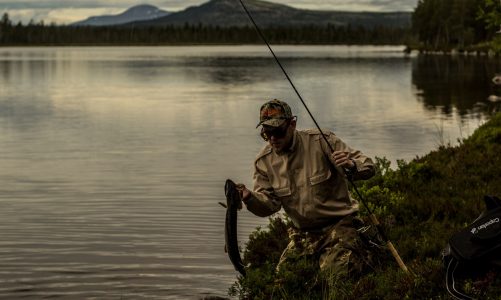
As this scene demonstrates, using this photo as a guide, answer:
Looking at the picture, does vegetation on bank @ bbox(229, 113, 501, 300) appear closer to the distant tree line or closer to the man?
the man

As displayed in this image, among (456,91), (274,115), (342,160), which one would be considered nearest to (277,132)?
(274,115)

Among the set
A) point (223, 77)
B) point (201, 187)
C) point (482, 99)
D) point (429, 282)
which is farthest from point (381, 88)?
point (429, 282)

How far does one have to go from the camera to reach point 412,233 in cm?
946

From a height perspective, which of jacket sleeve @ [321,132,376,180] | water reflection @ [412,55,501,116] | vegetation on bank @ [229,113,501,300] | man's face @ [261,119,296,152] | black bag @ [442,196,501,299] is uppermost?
man's face @ [261,119,296,152]

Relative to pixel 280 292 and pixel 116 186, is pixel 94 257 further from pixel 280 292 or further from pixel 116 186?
pixel 116 186

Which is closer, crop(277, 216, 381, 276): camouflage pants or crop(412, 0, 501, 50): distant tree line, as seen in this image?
crop(277, 216, 381, 276): camouflage pants

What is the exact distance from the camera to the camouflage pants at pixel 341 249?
775cm

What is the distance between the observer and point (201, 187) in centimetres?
1712

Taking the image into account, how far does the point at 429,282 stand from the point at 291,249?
1.63 meters

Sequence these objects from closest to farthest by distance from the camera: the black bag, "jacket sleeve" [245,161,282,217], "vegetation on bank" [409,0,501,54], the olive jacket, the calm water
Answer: the black bag → "jacket sleeve" [245,161,282,217] → the olive jacket → the calm water → "vegetation on bank" [409,0,501,54]

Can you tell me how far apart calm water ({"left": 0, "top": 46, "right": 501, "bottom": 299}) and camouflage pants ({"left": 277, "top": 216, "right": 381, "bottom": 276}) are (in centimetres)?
198

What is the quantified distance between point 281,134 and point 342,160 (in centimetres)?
67

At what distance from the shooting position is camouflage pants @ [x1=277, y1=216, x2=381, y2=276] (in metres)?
7.75

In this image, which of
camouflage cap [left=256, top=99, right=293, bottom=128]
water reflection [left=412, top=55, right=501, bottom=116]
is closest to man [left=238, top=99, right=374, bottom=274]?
camouflage cap [left=256, top=99, right=293, bottom=128]
